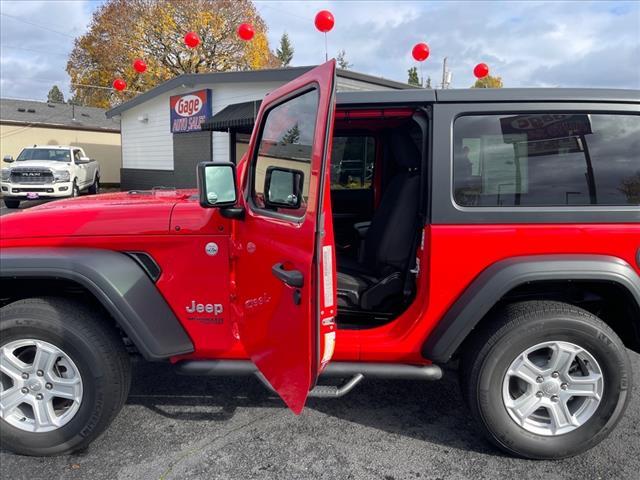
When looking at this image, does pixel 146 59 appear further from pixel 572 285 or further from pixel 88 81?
pixel 572 285

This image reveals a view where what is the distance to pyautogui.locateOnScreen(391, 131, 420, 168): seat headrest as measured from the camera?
3025mm

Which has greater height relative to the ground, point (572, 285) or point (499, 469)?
point (572, 285)

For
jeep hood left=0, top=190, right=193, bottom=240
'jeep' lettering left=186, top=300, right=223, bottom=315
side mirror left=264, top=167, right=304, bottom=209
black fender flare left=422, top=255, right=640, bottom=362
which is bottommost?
'jeep' lettering left=186, top=300, right=223, bottom=315

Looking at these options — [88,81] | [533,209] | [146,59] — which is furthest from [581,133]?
[88,81]

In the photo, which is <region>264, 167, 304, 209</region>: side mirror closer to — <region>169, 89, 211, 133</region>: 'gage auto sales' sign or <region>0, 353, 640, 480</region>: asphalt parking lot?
<region>0, 353, 640, 480</region>: asphalt parking lot

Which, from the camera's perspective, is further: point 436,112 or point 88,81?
point 88,81

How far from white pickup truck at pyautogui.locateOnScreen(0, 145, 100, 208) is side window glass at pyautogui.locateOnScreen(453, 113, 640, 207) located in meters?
15.6

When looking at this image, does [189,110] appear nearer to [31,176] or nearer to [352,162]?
[31,176]

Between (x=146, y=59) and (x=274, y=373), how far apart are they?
99.6 ft

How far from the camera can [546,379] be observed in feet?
8.10

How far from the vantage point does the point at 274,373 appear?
2.20m

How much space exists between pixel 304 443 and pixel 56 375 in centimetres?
137

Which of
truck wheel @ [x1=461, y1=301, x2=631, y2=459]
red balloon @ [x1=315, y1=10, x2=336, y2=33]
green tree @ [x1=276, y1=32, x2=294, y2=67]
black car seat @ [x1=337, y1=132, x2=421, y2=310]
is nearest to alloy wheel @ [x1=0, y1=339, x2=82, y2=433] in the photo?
black car seat @ [x1=337, y1=132, x2=421, y2=310]

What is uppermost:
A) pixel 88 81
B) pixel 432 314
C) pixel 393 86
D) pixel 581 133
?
pixel 88 81
